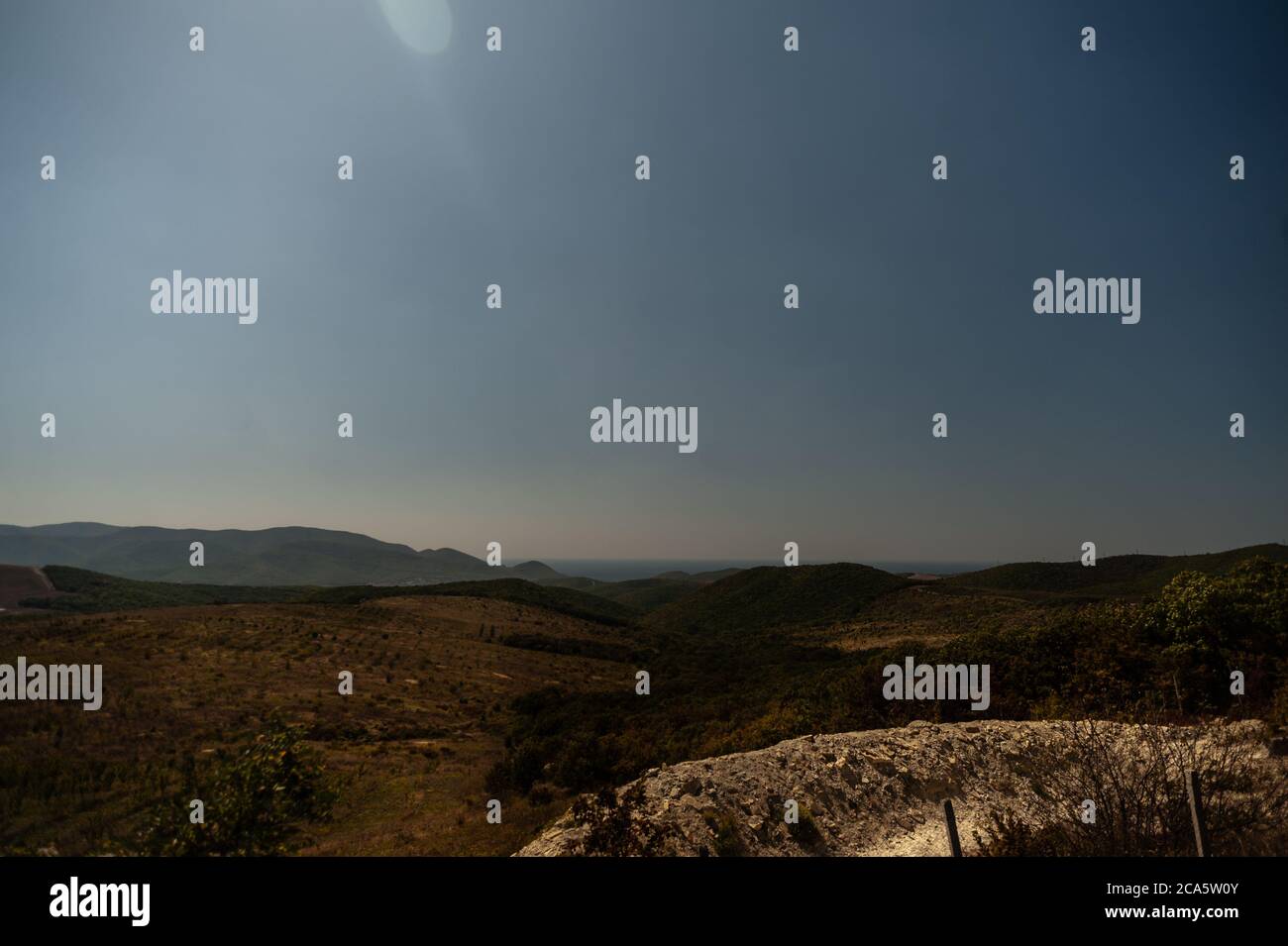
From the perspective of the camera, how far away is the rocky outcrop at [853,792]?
21.5ft

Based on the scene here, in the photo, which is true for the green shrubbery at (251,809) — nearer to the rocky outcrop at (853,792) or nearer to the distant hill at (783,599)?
the rocky outcrop at (853,792)

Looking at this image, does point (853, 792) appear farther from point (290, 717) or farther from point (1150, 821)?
point (290, 717)

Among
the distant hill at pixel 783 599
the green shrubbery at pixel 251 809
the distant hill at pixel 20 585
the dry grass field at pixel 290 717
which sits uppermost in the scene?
the distant hill at pixel 20 585

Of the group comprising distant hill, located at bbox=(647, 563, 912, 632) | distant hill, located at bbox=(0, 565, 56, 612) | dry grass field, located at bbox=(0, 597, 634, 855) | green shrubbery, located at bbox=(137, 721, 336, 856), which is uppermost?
distant hill, located at bbox=(0, 565, 56, 612)

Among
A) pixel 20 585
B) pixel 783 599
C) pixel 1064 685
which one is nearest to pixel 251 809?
pixel 1064 685

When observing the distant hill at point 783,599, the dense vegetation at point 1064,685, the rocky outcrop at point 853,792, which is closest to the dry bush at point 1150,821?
the rocky outcrop at point 853,792

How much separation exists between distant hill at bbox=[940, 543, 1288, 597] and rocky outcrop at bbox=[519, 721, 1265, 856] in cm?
5287

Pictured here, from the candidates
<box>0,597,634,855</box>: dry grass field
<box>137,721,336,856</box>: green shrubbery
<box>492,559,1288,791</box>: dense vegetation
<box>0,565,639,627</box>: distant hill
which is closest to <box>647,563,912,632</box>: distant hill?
<box>0,565,639,627</box>: distant hill

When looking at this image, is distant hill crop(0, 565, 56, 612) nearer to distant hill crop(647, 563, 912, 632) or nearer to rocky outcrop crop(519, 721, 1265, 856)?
rocky outcrop crop(519, 721, 1265, 856)

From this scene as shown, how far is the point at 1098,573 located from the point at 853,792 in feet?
253

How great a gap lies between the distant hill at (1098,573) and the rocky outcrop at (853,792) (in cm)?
5287

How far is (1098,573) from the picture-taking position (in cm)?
6159

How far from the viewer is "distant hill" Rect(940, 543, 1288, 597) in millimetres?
49969
